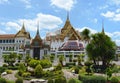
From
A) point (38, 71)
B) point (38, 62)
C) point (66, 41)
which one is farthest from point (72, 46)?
point (38, 71)

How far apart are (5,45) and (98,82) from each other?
67303mm

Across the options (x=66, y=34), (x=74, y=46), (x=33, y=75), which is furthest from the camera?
(x=66, y=34)

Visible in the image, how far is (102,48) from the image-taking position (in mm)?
49094

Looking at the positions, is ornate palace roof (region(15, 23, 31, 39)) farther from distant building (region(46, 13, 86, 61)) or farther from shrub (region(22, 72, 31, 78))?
shrub (region(22, 72, 31, 78))

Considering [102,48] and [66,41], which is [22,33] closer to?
[66,41]

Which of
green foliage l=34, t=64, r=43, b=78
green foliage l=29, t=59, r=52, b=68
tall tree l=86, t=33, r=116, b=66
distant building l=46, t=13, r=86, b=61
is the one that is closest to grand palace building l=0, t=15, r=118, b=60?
distant building l=46, t=13, r=86, b=61

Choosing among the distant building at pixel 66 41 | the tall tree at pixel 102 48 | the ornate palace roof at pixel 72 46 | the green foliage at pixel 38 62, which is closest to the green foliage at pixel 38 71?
the green foliage at pixel 38 62

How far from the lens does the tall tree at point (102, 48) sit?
161 ft

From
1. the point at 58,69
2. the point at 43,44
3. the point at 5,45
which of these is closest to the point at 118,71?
the point at 58,69

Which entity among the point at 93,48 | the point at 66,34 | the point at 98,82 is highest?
the point at 66,34

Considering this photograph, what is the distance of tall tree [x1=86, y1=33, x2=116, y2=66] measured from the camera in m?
49.0

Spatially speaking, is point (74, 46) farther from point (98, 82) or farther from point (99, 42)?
point (98, 82)

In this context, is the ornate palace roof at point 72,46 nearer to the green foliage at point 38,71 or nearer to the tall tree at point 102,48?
the tall tree at point 102,48

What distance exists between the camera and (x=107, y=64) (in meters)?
49.7
